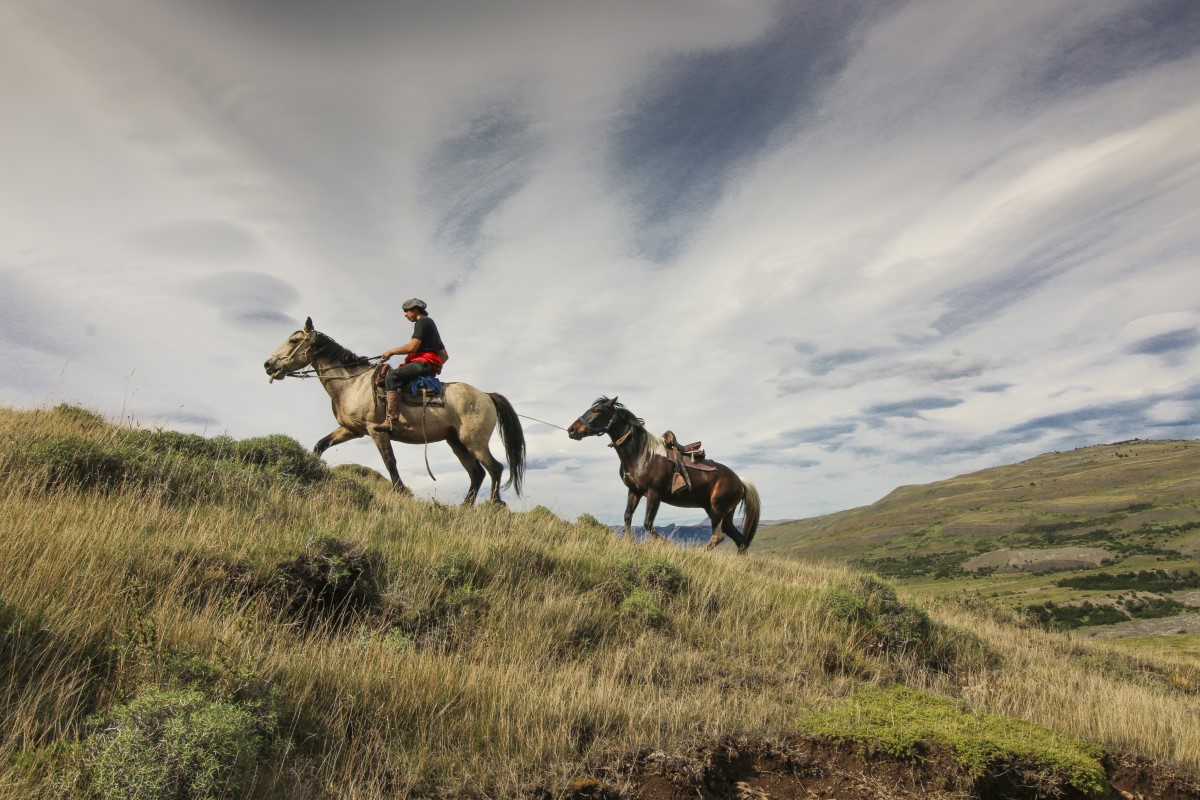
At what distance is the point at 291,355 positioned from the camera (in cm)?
1304

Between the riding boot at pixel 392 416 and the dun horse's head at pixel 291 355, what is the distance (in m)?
2.25

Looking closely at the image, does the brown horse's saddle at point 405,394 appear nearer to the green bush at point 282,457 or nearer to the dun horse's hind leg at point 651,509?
the green bush at point 282,457

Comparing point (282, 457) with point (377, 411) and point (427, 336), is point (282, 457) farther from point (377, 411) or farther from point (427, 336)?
point (427, 336)

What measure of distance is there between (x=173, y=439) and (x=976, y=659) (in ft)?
43.0

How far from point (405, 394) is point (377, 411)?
70 centimetres

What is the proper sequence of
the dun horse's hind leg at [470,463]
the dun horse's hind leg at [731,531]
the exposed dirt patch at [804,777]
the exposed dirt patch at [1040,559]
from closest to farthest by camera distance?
1. the exposed dirt patch at [804,777]
2. the dun horse's hind leg at [470,463]
3. the dun horse's hind leg at [731,531]
4. the exposed dirt patch at [1040,559]

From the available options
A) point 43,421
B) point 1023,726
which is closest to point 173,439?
point 43,421

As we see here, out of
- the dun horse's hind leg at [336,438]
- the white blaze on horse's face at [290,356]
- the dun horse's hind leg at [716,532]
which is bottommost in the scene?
the dun horse's hind leg at [716,532]

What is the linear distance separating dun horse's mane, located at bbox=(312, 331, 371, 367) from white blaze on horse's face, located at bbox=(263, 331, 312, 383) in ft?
0.54

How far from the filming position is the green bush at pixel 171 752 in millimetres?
2582

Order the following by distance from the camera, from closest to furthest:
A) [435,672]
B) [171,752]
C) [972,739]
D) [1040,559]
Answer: [171,752]
[972,739]
[435,672]
[1040,559]

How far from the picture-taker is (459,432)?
1304 cm

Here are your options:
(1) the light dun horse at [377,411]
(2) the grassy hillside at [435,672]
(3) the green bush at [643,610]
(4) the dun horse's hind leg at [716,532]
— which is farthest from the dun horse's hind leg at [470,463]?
(3) the green bush at [643,610]

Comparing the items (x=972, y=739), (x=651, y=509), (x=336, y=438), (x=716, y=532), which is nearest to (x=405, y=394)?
(x=336, y=438)
